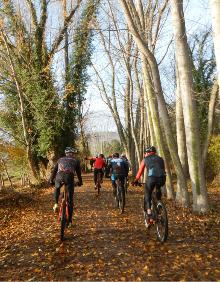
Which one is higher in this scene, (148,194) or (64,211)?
(148,194)

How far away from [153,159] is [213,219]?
3.56 meters

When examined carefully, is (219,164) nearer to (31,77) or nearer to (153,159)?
(31,77)

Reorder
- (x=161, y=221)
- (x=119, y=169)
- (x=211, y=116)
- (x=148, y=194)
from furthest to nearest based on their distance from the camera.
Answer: (x=211, y=116)
(x=119, y=169)
(x=148, y=194)
(x=161, y=221)

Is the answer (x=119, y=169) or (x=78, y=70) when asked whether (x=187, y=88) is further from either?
(x=78, y=70)

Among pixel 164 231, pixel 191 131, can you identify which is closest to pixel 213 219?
pixel 191 131

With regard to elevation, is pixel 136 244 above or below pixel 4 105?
below

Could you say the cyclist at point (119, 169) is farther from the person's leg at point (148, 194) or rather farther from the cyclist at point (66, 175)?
the person's leg at point (148, 194)

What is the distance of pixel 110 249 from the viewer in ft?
24.4

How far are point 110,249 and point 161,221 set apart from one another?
1.27 m

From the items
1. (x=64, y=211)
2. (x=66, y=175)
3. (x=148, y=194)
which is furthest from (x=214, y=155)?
(x=64, y=211)

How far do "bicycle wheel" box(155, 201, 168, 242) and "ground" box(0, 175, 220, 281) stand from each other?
173 mm

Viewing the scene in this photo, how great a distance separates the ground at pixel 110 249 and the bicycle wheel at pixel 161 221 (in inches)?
6.8

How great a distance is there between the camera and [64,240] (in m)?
8.28

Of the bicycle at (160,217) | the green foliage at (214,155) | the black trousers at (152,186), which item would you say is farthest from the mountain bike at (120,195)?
the green foliage at (214,155)
